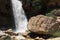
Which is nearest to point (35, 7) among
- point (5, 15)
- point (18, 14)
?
point (18, 14)

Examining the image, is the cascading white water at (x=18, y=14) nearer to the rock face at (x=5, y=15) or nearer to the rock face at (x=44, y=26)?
the rock face at (x=5, y=15)

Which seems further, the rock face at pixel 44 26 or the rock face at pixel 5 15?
the rock face at pixel 5 15

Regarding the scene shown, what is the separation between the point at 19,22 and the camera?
859 inches

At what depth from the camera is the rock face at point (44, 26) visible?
52.9 ft

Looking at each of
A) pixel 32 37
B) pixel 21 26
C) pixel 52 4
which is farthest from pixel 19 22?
pixel 32 37

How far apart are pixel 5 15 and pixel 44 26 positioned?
6027 mm

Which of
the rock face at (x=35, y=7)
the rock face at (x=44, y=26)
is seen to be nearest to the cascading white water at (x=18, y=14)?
the rock face at (x=35, y=7)

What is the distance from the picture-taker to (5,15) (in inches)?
845

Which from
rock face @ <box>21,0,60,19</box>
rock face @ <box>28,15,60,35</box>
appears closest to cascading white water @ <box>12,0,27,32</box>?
rock face @ <box>21,0,60,19</box>

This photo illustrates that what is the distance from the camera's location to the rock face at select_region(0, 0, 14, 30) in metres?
21.3

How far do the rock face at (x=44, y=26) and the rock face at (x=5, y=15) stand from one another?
15.5 feet

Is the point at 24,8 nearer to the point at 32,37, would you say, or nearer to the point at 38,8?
the point at 38,8

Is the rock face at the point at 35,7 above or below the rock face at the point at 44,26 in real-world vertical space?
above

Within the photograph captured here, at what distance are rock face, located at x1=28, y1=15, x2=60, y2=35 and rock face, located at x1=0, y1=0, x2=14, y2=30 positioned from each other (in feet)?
15.5
